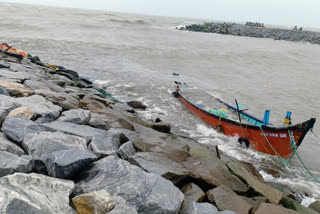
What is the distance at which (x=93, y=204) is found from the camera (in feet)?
7.91

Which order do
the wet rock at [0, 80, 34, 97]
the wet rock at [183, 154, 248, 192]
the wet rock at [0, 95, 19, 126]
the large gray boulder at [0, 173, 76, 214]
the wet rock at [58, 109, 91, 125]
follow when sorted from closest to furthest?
the large gray boulder at [0, 173, 76, 214], the wet rock at [0, 95, 19, 126], the wet rock at [183, 154, 248, 192], the wet rock at [58, 109, 91, 125], the wet rock at [0, 80, 34, 97]

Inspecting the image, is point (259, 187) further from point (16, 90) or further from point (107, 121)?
point (16, 90)

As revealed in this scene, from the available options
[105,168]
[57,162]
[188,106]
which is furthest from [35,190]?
[188,106]

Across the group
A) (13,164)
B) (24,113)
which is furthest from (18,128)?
(13,164)

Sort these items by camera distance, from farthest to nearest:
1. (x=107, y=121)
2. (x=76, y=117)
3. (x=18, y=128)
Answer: (x=107, y=121), (x=76, y=117), (x=18, y=128)

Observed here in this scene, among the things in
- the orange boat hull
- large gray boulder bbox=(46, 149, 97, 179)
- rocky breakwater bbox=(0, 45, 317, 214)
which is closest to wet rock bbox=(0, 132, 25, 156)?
rocky breakwater bbox=(0, 45, 317, 214)

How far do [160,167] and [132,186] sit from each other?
3.32 feet

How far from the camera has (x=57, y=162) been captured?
2814 mm

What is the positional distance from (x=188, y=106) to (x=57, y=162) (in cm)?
891

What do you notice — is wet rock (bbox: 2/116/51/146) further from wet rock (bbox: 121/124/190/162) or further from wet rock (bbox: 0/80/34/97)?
wet rock (bbox: 0/80/34/97)

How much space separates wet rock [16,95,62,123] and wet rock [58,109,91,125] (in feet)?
0.47

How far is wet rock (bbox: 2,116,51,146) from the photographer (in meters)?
3.41

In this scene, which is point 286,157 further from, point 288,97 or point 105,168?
point 288,97

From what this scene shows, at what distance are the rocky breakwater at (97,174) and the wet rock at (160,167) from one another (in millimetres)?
14
